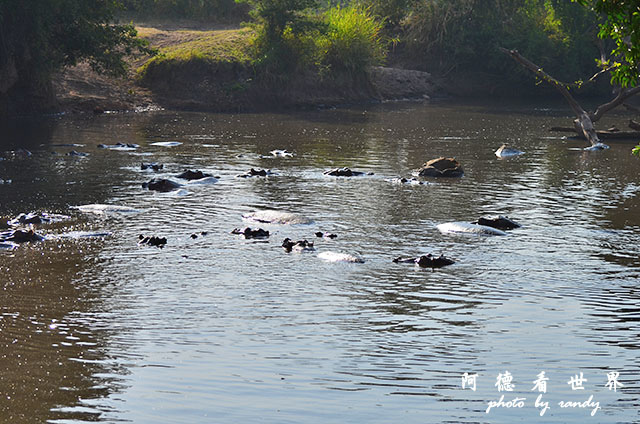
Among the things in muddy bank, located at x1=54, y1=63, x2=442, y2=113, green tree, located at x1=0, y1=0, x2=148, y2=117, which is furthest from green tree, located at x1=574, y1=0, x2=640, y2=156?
muddy bank, located at x1=54, y1=63, x2=442, y2=113

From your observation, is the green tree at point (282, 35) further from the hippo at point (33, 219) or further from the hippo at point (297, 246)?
the hippo at point (297, 246)

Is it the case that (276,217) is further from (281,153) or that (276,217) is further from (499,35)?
(499,35)

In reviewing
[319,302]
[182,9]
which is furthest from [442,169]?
[182,9]

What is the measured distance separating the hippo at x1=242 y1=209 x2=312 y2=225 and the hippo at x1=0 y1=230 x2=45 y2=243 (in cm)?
359

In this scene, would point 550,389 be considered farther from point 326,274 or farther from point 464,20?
point 464,20

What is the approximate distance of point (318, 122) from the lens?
3356 centimetres

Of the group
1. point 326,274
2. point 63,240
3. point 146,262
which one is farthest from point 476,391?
point 63,240

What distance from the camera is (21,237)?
12.8 meters

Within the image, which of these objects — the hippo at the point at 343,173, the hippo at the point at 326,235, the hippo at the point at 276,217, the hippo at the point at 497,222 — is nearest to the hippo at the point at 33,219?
the hippo at the point at 276,217

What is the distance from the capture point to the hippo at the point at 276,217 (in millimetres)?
14727

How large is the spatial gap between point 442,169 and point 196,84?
2001 centimetres

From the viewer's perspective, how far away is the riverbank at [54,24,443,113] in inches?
1426

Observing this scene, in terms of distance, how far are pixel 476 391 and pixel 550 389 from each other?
2.06 ft

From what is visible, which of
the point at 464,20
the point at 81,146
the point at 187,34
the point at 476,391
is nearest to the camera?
the point at 476,391
